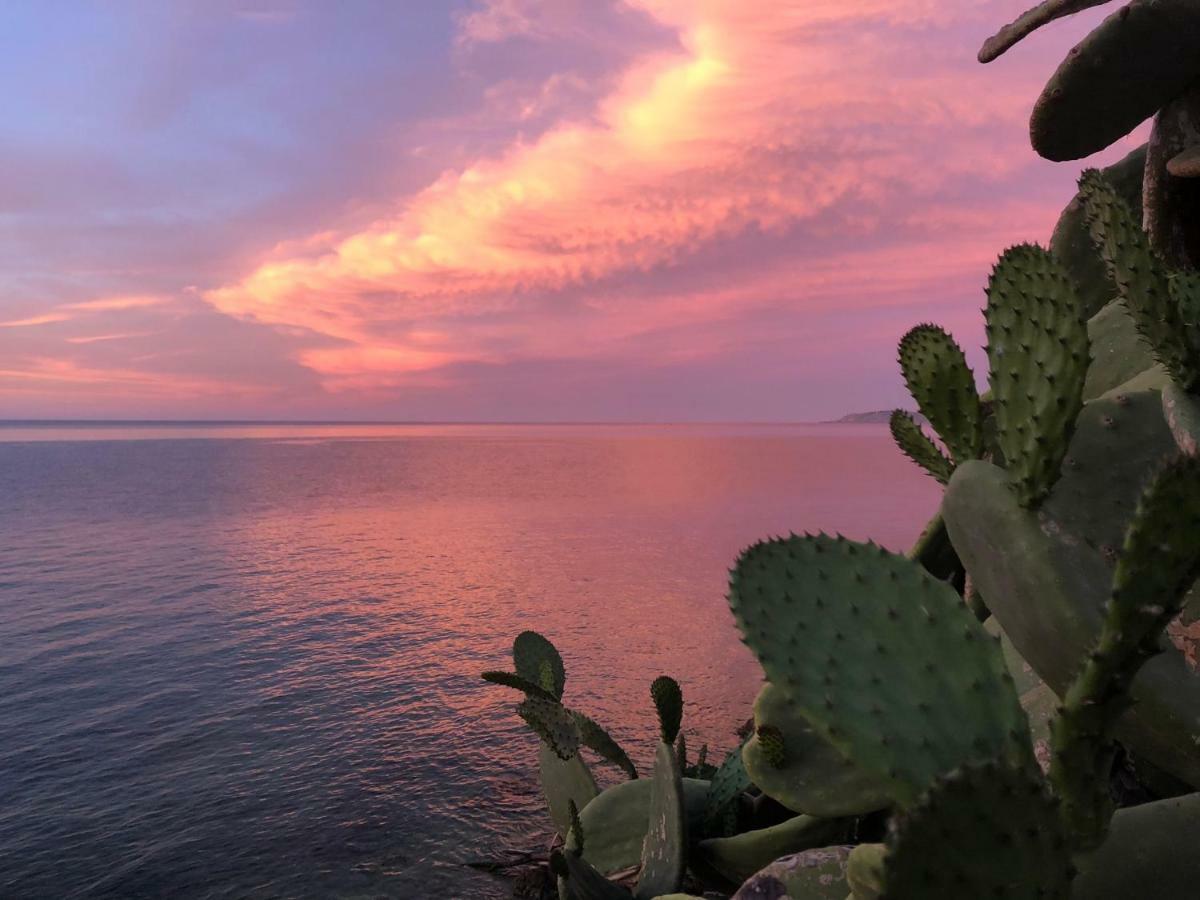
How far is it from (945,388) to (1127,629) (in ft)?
6.55

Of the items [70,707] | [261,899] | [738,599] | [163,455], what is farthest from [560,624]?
[163,455]

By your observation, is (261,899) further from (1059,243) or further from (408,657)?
(1059,243)

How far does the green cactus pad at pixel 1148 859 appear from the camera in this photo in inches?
76.7

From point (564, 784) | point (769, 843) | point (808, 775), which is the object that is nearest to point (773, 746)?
point (808, 775)

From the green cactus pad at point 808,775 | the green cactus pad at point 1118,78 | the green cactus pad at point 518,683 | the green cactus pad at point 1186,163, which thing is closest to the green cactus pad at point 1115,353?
the green cactus pad at point 1186,163

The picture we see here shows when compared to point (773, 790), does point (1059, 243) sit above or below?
above

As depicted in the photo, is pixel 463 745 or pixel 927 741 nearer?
pixel 927 741

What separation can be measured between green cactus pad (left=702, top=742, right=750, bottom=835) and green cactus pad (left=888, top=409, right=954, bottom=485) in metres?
1.58

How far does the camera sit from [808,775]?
318 cm

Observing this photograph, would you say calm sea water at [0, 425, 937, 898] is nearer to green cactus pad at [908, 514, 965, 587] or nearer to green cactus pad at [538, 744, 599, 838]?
green cactus pad at [538, 744, 599, 838]

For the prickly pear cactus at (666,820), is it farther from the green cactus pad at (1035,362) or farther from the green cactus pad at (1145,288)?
the green cactus pad at (1145,288)

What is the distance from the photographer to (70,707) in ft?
42.7

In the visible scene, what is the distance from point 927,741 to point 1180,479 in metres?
0.76

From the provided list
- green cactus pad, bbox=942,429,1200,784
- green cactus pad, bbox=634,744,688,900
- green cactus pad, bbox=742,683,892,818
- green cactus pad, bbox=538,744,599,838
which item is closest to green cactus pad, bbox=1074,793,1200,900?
green cactus pad, bbox=942,429,1200,784
